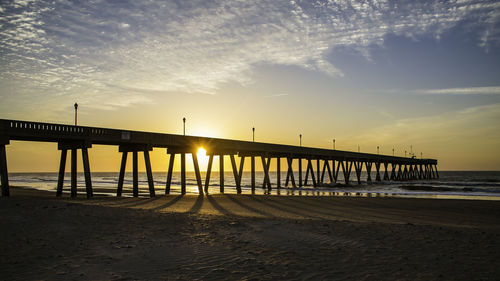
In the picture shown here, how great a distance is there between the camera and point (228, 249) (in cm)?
881

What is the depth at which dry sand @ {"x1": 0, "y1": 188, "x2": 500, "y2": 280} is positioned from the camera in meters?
6.99

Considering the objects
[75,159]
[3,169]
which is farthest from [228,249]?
[75,159]

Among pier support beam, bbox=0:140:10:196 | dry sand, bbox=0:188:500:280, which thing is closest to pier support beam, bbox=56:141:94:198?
pier support beam, bbox=0:140:10:196

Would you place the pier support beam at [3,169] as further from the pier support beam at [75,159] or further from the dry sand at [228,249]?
the dry sand at [228,249]

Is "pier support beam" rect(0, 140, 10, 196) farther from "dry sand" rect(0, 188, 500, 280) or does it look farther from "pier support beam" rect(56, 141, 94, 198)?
"dry sand" rect(0, 188, 500, 280)

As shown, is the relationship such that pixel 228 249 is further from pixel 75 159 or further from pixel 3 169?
pixel 75 159

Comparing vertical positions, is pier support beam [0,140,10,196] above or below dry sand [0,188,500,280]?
above

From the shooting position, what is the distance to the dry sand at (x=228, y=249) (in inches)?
275

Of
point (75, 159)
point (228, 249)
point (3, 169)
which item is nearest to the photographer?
point (228, 249)

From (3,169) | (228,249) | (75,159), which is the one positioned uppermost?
(75,159)

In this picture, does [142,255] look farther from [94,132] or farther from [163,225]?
[94,132]

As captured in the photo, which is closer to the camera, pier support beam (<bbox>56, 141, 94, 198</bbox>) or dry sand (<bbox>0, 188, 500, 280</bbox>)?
dry sand (<bbox>0, 188, 500, 280</bbox>)

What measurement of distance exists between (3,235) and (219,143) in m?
26.0

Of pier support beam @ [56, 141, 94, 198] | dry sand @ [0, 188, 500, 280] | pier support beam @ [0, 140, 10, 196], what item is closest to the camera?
dry sand @ [0, 188, 500, 280]
